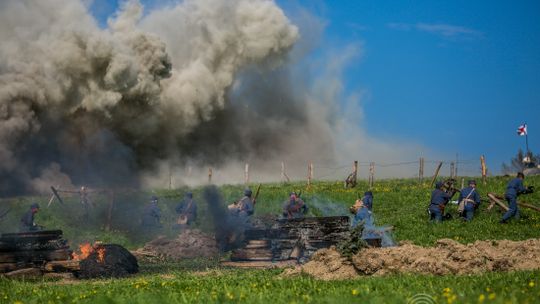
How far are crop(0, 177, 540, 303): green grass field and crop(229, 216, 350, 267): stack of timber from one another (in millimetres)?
1454

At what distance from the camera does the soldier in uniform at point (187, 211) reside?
33062 millimetres

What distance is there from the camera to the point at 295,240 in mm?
23938

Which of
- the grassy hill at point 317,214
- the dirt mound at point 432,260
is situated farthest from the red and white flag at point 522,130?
the dirt mound at point 432,260

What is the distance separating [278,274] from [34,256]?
8848 mm

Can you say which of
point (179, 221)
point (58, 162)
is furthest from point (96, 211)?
point (58, 162)

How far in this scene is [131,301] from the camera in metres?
11.2

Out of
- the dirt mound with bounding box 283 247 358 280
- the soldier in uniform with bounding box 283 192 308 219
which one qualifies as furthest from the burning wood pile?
the soldier in uniform with bounding box 283 192 308 219

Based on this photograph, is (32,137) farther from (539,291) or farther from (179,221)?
(539,291)

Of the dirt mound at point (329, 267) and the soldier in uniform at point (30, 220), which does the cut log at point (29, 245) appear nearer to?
the soldier in uniform at point (30, 220)

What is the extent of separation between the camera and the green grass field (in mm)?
10750

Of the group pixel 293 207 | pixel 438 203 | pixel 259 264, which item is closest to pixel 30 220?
pixel 259 264

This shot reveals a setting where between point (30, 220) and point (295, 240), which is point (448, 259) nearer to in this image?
point (295, 240)

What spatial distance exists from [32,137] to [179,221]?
22169 mm

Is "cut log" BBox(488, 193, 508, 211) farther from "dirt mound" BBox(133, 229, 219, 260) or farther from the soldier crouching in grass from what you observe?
"dirt mound" BBox(133, 229, 219, 260)
